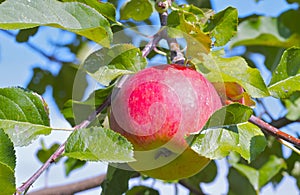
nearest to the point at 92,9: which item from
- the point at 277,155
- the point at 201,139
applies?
the point at 201,139

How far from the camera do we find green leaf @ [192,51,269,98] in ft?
3.54

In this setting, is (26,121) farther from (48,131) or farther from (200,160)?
(200,160)

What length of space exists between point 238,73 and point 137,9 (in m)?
0.37

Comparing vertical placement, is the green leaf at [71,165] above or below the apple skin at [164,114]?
below

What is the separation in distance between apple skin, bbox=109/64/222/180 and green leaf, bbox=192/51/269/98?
3 cm

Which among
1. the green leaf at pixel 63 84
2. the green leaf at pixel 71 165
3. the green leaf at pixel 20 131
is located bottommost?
the green leaf at pixel 71 165

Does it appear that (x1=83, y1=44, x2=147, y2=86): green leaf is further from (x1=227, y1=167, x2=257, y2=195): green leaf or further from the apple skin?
(x1=227, y1=167, x2=257, y2=195): green leaf

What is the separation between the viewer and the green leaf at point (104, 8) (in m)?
1.16

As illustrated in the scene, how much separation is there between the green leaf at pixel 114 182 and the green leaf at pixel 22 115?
0.24 metres

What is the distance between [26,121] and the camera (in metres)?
1.07

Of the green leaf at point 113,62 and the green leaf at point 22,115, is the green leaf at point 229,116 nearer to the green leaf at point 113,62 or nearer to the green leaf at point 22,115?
the green leaf at point 113,62

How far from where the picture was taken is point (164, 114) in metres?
1.01

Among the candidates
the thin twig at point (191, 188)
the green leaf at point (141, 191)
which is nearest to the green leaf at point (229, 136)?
the green leaf at point (141, 191)

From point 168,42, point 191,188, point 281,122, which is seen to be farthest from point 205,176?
point 168,42
